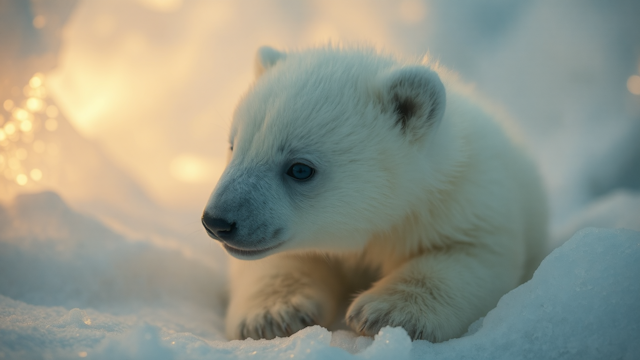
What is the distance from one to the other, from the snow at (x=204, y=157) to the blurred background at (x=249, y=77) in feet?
0.04

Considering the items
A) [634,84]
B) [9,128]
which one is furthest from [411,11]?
[9,128]

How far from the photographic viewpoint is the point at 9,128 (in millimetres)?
3195

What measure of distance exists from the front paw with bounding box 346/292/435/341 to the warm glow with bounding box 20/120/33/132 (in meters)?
2.50

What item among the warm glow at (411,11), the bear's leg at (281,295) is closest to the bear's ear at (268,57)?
the bear's leg at (281,295)

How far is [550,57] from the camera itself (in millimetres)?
4637

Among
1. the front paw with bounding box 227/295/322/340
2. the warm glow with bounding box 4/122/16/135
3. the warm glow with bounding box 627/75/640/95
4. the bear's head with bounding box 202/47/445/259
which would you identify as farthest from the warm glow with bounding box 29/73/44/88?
the warm glow with bounding box 627/75/640/95

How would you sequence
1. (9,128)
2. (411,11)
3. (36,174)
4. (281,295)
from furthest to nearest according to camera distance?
(411,11)
(36,174)
(9,128)
(281,295)

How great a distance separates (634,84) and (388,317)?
3.40 metres

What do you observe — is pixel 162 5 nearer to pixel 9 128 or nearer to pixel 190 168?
pixel 190 168

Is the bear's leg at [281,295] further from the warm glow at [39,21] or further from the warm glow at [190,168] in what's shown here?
the warm glow at [39,21]

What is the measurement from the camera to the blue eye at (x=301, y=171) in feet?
7.14

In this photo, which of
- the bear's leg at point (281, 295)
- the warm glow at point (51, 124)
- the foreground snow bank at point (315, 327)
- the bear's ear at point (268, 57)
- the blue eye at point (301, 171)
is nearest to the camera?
the foreground snow bank at point (315, 327)

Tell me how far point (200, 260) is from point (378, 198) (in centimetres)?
160

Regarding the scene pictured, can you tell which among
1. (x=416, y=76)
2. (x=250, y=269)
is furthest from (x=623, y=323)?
(x=250, y=269)
